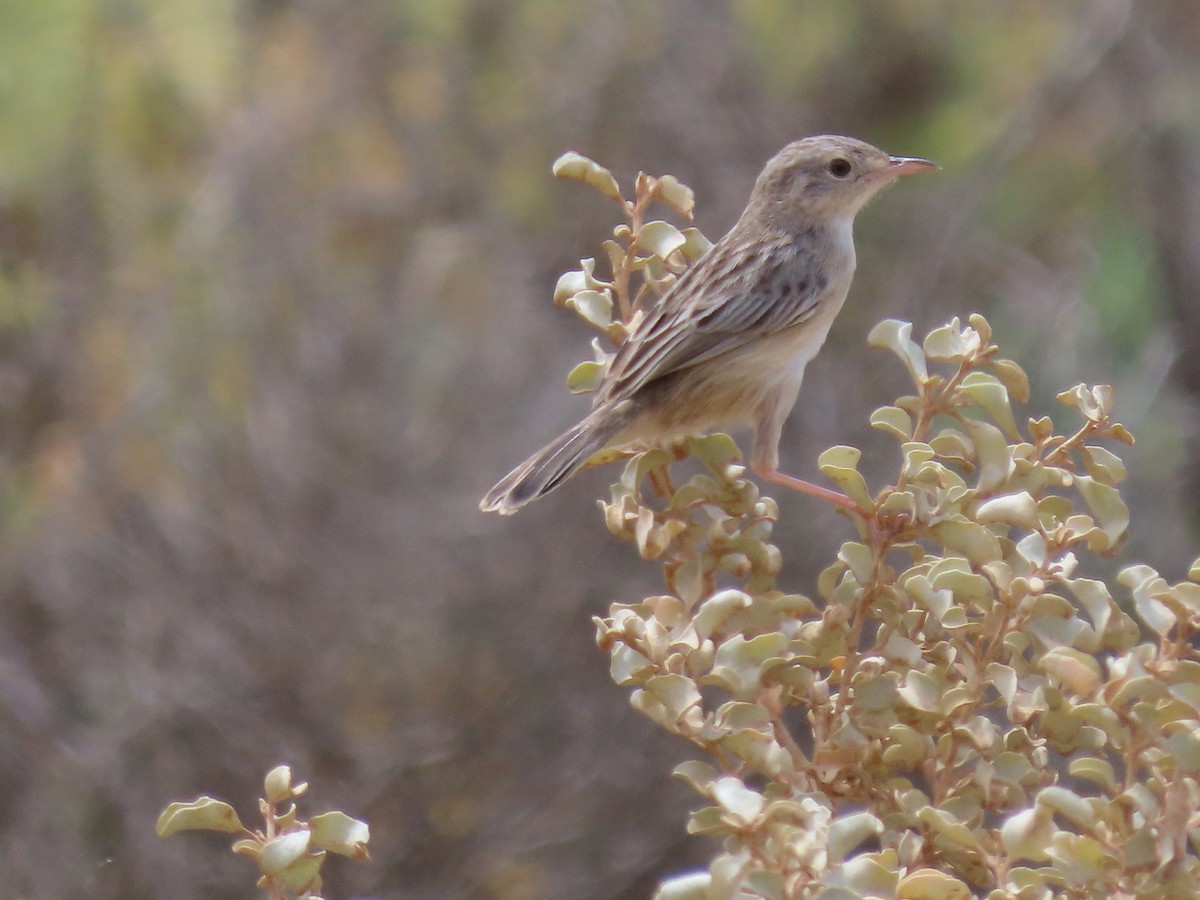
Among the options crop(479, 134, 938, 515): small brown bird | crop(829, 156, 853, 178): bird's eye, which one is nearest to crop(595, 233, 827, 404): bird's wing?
crop(479, 134, 938, 515): small brown bird

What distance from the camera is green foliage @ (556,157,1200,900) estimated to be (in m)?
1.55

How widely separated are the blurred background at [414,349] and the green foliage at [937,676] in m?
3.63

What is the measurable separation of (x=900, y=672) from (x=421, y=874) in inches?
160

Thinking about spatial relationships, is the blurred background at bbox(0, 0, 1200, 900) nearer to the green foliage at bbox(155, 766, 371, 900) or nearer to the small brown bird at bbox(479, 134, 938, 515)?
the small brown bird at bbox(479, 134, 938, 515)

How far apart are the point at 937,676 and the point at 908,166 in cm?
233

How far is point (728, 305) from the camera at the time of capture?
12.3 feet

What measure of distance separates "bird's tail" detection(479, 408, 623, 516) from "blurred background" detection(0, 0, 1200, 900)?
2.39m

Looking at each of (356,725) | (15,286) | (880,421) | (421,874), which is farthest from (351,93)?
(880,421)

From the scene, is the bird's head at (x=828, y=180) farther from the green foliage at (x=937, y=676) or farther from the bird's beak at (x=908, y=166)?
the green foliage at (x=937, y=676)

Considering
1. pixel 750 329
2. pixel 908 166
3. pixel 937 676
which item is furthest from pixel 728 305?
pixel 937 676

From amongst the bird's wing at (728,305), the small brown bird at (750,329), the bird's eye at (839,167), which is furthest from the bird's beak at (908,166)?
the bird's wing at (728,305)

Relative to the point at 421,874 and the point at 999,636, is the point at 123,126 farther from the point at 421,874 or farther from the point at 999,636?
the point at 999,636

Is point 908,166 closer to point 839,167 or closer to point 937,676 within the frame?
point 839,167

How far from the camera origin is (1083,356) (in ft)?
22.6
